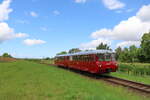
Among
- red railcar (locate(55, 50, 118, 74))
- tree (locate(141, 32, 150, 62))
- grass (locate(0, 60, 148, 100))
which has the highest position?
tree (locate(141, 32, 150, 62))

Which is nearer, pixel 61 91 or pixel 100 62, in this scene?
pixel 61 91

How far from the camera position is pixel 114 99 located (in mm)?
8266

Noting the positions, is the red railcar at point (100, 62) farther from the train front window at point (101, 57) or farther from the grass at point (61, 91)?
the grass at point (61, 91)

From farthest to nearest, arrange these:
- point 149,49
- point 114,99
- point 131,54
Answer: point 131,54, point 149,49, point 114,99

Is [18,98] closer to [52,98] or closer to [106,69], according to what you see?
[52,98]

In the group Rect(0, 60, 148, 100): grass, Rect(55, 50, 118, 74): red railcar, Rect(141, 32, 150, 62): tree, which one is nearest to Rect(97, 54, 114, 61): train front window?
Rect(55, 50, 118, 74): red railcar

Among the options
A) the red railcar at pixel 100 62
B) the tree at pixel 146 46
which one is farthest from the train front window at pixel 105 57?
the tree at pixel 146 46

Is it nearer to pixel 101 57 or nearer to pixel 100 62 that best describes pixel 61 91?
pixel 100 62

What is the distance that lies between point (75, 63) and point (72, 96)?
54.5ft

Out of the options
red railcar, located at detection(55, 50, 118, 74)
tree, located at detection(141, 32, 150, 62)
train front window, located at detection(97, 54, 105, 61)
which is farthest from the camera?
tree, located at detection(141, 32, 150, 62)

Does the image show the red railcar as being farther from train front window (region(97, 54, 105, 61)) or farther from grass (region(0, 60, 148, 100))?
grass (region(0, 60, 148, 100))

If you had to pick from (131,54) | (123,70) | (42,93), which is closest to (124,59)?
(131,54)

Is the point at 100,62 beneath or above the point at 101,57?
beneath

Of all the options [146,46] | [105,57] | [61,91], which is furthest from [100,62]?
[146,46]
